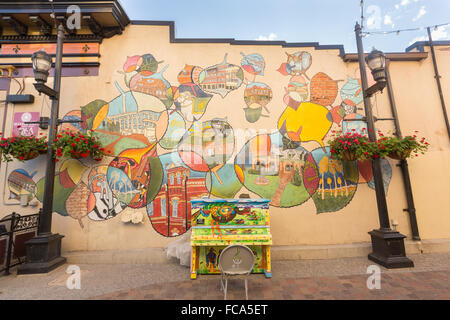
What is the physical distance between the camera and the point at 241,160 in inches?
207

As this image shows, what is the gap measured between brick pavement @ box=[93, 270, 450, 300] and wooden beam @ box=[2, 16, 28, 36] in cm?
726

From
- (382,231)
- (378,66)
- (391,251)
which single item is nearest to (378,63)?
(378,66)

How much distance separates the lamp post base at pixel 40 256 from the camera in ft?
12.9

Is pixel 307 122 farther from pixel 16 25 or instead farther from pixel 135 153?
pixel 16 25

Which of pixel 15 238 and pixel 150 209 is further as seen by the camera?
pixel 150 209

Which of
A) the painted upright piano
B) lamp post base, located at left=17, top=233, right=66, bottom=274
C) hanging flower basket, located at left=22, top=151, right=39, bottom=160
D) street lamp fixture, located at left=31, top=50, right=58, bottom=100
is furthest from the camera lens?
hanging flower basket, located at left=22, top=151, right=39, bottom=160

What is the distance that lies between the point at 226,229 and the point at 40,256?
12.7ft

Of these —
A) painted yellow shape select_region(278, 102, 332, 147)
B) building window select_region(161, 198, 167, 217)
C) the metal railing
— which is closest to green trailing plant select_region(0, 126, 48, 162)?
the metal railing

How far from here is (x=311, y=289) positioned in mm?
3293

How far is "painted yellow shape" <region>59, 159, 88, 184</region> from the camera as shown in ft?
16.7

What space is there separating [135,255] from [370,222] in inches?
230

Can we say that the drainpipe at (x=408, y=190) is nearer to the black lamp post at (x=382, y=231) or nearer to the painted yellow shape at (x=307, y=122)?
the black lamp post at (x=382, y=231)

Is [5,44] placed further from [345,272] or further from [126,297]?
[345,272]

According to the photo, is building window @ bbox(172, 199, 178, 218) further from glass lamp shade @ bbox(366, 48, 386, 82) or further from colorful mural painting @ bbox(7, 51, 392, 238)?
glass lamp shade @ bbox(366, 48, 386, 82)
